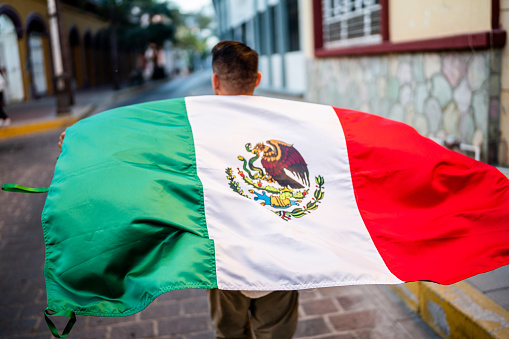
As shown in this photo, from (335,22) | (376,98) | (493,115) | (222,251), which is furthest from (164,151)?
(335,22)

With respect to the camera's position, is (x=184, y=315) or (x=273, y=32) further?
(x=273, y=32)

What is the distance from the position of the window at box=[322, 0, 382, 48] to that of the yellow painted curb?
8.04 meters

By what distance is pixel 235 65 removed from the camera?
263cm

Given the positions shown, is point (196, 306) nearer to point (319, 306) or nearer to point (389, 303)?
point (319, 306)

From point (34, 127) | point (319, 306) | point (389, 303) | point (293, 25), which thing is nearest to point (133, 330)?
point (319, 306)

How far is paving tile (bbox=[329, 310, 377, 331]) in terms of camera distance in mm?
3574

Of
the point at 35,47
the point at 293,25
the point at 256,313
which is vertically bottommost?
the point at 256,313

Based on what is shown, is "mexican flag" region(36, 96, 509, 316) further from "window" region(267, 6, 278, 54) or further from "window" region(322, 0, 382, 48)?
"window" region(267, 6, 278, 54)

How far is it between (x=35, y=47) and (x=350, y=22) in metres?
20.8

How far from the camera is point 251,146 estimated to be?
8.87 feet

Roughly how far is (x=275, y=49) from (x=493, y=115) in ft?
45.9

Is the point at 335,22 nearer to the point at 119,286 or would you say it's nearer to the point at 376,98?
the point at 376,98

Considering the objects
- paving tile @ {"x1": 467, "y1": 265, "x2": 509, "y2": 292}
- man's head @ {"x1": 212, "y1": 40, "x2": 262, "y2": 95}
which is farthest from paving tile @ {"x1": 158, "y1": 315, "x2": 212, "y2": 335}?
paving tile @ {"x1": 467, "y1": 265, "x2": 509, "y2": 292}

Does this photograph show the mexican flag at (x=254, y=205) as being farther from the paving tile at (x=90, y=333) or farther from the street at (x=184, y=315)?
the paving tile at (x=90, y=333)
